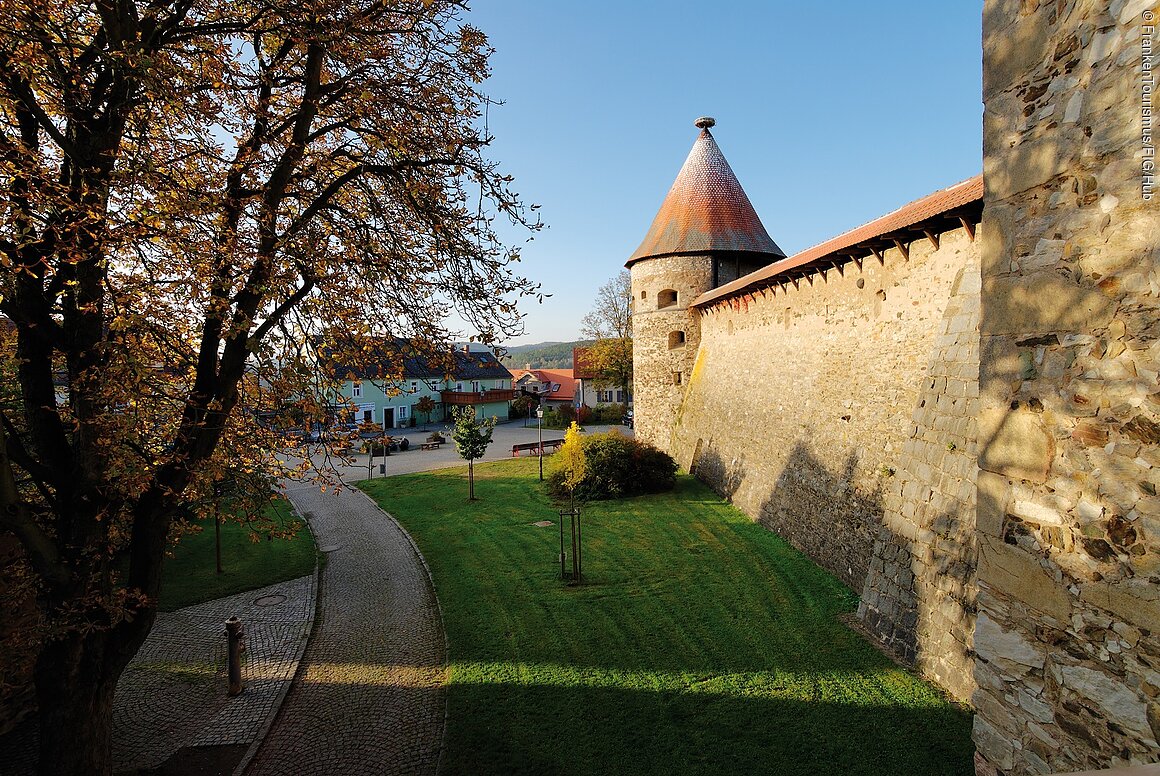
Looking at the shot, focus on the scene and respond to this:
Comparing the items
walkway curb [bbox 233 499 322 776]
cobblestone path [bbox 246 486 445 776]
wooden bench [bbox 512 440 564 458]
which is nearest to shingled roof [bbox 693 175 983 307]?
cobblestone path [bbox 246 486 445 776]

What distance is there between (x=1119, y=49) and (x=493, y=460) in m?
22.2

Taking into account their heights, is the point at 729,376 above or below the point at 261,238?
below

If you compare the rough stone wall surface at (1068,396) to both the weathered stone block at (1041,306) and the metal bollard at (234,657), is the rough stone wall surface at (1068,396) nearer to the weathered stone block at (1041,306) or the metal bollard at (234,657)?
the weathered stone block at (1041,306)

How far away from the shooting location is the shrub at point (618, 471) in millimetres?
15141

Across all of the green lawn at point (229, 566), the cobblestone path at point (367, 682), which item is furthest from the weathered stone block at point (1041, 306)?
the green lawn at point (229, 566)

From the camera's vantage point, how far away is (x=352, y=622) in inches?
333

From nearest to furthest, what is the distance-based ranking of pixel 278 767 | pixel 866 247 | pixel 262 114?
pixel 262 114, pixel 278 767, pixel 866 247

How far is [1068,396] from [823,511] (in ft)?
25.3

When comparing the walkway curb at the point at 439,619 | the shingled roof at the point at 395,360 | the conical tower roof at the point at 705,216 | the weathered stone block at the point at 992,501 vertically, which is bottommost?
the walkway curb at the point at 439,619

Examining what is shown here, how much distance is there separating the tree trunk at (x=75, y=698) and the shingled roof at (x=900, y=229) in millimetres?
8528

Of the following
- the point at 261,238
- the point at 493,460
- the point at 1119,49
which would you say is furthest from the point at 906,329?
the point at 493,460

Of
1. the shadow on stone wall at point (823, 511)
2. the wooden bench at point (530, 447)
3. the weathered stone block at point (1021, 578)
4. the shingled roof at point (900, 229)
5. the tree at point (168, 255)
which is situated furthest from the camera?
the wooden bench at point (530, 447)

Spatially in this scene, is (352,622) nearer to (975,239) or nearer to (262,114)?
(262,114)

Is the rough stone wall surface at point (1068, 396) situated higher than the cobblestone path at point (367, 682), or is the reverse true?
the rough stone wall surface at point (1068, 396)
